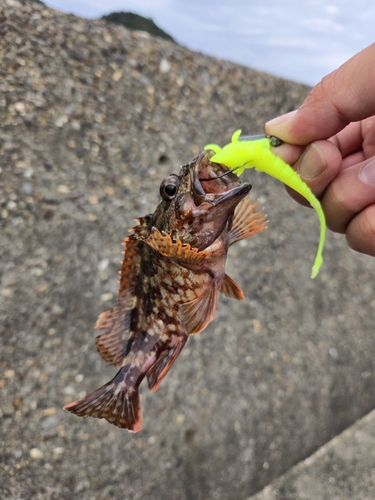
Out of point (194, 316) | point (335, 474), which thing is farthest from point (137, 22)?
point (335, 474)

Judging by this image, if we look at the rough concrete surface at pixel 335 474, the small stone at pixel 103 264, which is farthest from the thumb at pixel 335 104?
the rough concrete surface at pixel 335 474

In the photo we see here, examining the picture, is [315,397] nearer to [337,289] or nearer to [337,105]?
[337,289]

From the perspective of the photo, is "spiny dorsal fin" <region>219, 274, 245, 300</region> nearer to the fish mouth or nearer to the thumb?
the fish mouth

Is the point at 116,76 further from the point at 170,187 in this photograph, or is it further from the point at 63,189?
the point at 170,187

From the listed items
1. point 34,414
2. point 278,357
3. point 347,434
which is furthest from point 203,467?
point 347,434

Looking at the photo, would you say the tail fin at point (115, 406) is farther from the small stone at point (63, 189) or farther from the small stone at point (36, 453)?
the small stone at point (63, 189)

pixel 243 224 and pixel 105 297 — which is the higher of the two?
pixel 243 224

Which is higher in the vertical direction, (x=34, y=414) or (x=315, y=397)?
(x=34, y=414)
